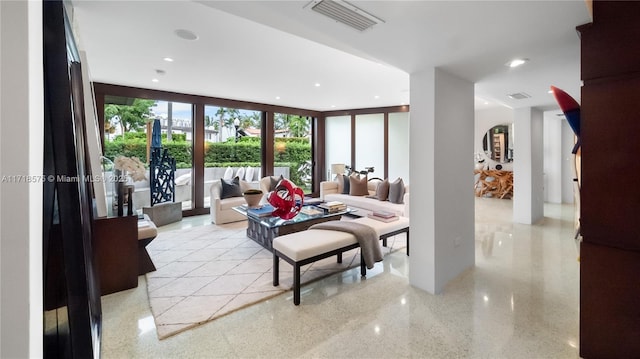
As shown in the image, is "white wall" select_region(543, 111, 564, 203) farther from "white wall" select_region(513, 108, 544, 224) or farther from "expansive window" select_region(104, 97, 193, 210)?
"expansive window" select_region(104, 97, 193, 210)

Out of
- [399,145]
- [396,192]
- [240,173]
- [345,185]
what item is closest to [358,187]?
[345,185]

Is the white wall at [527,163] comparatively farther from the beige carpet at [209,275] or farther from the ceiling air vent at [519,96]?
the beige carpet at [209,275]

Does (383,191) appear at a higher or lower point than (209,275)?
higher

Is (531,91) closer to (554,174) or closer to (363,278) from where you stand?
(363,278)

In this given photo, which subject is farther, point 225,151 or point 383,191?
point 225,151

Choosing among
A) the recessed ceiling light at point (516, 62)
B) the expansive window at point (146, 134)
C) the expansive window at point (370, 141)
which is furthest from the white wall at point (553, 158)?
the expansive window at point (146, 134)

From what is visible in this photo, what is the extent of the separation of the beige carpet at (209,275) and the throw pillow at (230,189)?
50.2 inches

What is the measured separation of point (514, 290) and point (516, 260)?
0.96m

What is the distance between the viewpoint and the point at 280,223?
3.62 m

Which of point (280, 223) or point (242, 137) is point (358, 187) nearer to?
point (280, 223)

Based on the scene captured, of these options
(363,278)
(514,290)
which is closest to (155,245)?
(363,278)
